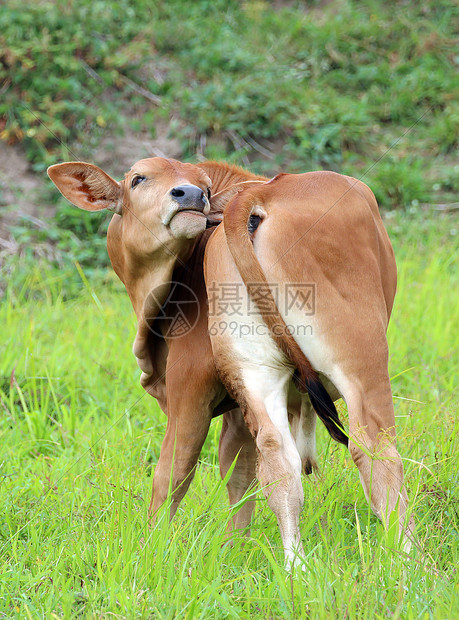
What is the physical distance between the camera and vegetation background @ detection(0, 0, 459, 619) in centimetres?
243

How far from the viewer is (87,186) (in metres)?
3.19

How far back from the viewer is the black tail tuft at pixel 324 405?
2.45 metres

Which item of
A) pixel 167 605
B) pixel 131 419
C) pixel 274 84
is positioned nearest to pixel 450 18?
pixel 274 84

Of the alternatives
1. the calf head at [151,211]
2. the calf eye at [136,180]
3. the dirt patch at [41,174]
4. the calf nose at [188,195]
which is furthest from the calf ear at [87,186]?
the dirt patch at [41,174]

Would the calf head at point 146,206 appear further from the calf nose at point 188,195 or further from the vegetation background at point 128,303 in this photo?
the vegetation background at point 128,303

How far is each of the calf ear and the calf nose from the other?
15.6 inches

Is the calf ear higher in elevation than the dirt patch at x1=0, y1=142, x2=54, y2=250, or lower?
higher

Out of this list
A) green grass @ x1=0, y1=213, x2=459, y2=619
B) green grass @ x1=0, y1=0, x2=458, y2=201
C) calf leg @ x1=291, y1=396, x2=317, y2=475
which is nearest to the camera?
green grass @ x1=0, y1=213, x2=459, y2=619

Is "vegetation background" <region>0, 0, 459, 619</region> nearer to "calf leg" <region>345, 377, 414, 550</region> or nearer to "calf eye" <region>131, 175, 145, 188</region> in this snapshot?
"calf leg" <region>345, 377, 414, 550</region>

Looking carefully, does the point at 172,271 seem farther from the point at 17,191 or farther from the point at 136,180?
the point at 17,191

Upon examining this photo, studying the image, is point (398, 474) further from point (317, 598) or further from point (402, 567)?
point (317, 598)

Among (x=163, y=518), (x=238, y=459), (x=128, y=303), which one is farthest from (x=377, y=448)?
(x=128, y=303)

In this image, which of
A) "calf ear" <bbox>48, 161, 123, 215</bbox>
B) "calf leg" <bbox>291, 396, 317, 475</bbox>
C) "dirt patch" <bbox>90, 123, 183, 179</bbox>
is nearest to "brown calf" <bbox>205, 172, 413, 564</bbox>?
"calf leg" <bbox>291, 396, 317, 475</bbox>

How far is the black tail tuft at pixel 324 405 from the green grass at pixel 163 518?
325 mm
